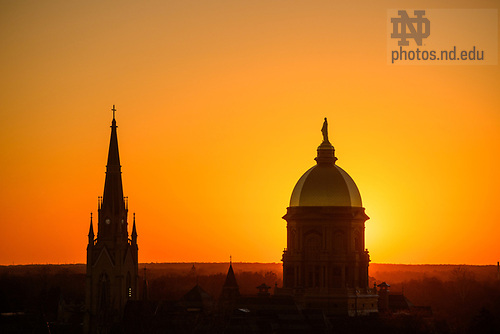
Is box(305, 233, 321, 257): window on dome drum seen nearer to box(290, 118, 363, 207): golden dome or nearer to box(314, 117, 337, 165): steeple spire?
Answer: box(290, 118, 363, 207): golden dome

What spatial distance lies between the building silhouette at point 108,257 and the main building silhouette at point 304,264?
0.31 ft

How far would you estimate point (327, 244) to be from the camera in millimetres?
120750

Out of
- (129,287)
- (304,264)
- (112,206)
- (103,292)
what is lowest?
(103,292)

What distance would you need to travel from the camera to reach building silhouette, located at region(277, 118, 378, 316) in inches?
4729

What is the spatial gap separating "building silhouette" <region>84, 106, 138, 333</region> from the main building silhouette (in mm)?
96

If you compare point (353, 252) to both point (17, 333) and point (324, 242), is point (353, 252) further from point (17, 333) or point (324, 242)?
point (17, 333)

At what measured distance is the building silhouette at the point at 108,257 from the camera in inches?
4902

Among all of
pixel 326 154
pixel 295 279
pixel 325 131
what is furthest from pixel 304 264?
pixel 325 131

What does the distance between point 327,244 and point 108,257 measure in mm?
21258

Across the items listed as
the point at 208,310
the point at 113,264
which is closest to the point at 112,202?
the point at 113,264

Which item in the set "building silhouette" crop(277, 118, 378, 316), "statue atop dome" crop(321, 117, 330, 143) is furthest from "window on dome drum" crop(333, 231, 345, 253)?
"statue atop dome" crop(321, 117, 330, 143)

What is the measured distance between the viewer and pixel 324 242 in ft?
396

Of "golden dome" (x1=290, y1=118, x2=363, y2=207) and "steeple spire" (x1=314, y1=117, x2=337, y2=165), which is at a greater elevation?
"steeple spire" (x1=314, y1=117, x2=337, y2=165)

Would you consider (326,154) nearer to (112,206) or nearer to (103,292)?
(112,206)
